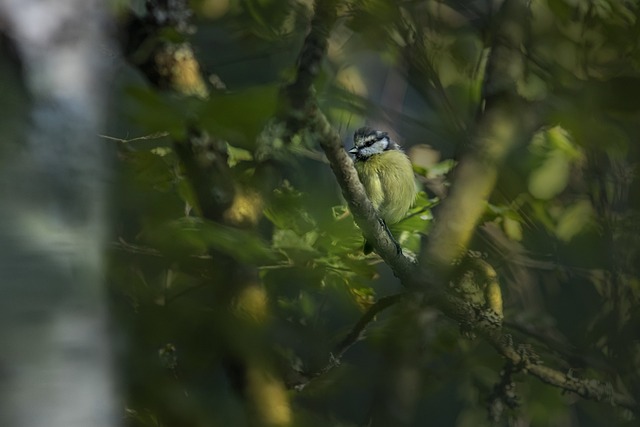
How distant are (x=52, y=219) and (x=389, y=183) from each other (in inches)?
42.0

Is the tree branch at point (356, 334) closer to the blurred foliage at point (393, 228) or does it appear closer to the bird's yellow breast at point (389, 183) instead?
the blurred foliage at point (393, 228)

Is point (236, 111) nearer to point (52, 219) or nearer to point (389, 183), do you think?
point (52, 219)

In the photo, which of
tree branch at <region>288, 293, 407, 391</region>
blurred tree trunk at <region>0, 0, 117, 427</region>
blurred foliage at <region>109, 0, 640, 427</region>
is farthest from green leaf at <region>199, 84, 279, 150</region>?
tree branch at <region>288, 293, 407, 391</region>

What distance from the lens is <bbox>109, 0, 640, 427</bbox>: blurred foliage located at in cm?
94

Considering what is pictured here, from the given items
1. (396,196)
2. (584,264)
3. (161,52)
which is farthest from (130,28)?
(584,264)

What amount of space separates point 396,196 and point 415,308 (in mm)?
260

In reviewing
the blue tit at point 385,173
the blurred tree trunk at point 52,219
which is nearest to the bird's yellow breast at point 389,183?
the blue tit at point 385,173

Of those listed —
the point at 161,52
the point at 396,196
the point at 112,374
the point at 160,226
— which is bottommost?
the point at 396,196

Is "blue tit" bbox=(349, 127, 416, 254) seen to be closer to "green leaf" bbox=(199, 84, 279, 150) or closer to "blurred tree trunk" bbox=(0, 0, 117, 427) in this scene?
"green leaf" bbox=(199, 84, 279, 150)

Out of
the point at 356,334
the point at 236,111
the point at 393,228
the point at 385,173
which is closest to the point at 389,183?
the point at 385,173

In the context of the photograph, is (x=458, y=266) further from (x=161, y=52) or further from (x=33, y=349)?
(x=33, y=349)

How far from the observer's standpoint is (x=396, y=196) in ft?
4.81

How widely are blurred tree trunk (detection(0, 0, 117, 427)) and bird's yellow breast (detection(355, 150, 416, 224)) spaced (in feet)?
2.67

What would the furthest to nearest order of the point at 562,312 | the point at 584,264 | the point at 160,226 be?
the point at 562,312 < the point at 584,264 < the point at 160,226
